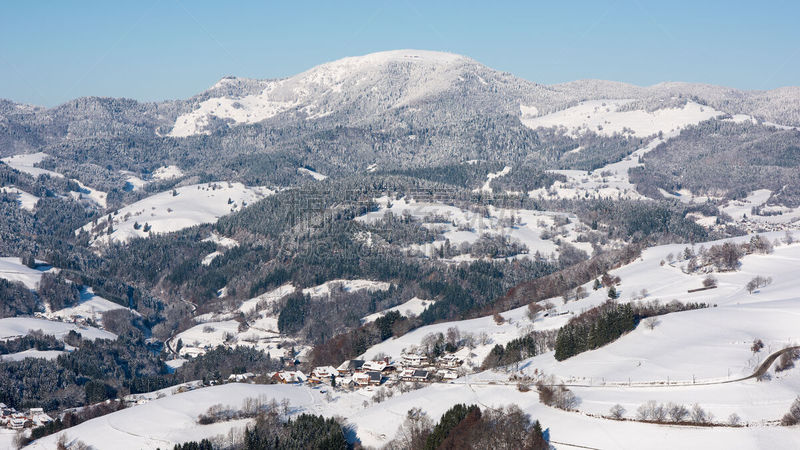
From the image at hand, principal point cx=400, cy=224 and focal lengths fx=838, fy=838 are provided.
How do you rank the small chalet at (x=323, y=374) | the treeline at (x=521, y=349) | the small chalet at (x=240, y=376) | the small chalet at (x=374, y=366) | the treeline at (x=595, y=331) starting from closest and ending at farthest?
the treeline at (x=595, y=331) < the treeline at (x=521, y=349) < the small chalet at (x=374, y=366) < the small chalet at (x=323, y=374) < the small chalet at (x=240, y=376)

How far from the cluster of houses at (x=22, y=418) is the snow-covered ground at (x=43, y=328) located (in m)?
52.1

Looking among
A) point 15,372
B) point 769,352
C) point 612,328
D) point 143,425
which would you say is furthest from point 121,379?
point 769,352

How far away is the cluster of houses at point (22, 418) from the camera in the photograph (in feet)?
378

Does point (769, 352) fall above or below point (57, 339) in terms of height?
below

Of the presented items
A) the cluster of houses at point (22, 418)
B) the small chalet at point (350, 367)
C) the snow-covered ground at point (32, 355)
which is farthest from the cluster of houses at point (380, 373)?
the snow-covered ground at point (32, 355)

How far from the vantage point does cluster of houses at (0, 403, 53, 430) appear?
115250 millimetres

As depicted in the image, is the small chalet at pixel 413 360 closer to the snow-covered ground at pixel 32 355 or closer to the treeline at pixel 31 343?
the snow-covered ground at pixel 32 355

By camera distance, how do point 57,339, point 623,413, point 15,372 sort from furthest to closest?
point 57,339, point 15,372, point 623,413

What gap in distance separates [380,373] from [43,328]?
94.5 meters

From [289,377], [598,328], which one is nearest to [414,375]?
[289,377]

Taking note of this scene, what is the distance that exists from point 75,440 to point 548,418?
2248 inches

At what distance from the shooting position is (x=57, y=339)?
17425cm

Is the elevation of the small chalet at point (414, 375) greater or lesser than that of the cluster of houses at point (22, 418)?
greater

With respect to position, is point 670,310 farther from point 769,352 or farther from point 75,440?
point 75,440
